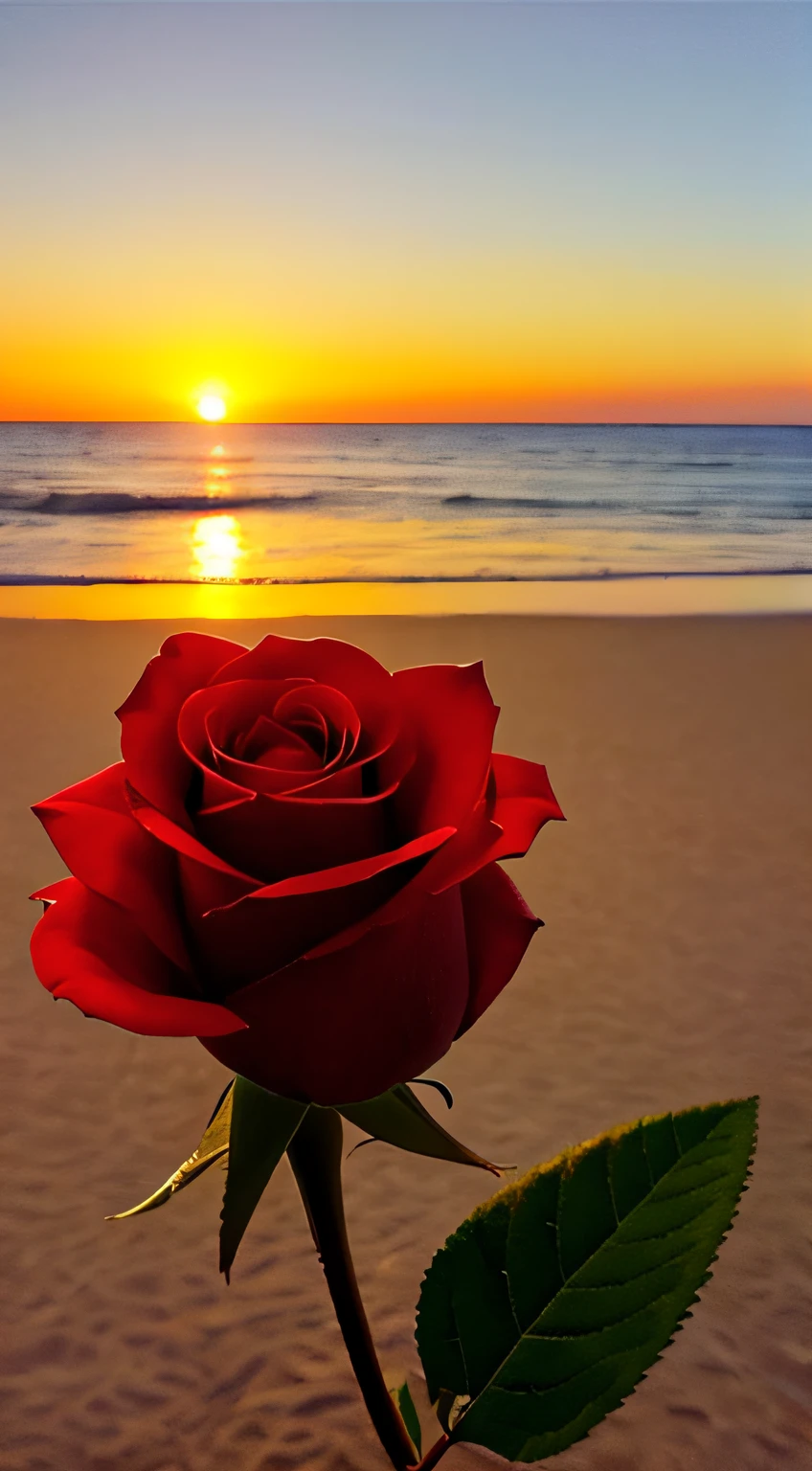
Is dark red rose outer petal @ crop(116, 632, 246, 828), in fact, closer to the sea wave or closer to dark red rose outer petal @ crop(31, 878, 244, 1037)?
dark red rose outer petal @ crop(31, 878, 244, 1037)

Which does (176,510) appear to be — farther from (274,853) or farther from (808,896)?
(274,853)

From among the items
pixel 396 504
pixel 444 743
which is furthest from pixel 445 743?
pixel 396 504

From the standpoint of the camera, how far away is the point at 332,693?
26cm

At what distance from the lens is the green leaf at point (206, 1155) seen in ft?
0.89

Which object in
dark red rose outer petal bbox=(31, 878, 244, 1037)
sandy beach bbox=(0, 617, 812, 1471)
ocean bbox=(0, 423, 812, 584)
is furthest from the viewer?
ocean bbox=(0, 423, 812, 584)

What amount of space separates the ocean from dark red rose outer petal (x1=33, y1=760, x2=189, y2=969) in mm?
4921

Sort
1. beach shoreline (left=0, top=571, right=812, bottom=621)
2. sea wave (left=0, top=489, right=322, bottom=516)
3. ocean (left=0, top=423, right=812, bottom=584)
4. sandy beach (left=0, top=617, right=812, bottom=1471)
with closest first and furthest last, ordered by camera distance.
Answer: sandy beach (left=0, top=617, right=812, bottom=1471)
beach shoreline (left=0, top=571, right=812, bottom=621)
ocean (left=0, top=423, right=812, bottom=584)
sea wave (left=0, top=489, right=322, bottom=516)

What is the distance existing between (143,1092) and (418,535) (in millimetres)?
5600

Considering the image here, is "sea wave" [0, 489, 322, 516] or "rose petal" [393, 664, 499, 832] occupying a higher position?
"sea wave" [0, 489, 322, 516]

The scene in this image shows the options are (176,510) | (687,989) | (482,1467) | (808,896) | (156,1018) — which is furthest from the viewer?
(176,510)

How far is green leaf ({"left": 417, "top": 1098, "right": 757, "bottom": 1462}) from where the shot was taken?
0.26 meters

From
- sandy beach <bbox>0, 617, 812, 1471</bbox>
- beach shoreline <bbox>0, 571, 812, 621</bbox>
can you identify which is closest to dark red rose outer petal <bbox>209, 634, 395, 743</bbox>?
sandy beach <bbox>0, 617, 812, 1471</bbox>

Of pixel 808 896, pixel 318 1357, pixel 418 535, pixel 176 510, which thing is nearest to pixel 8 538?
pixel 176 510

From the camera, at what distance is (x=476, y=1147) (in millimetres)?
956
